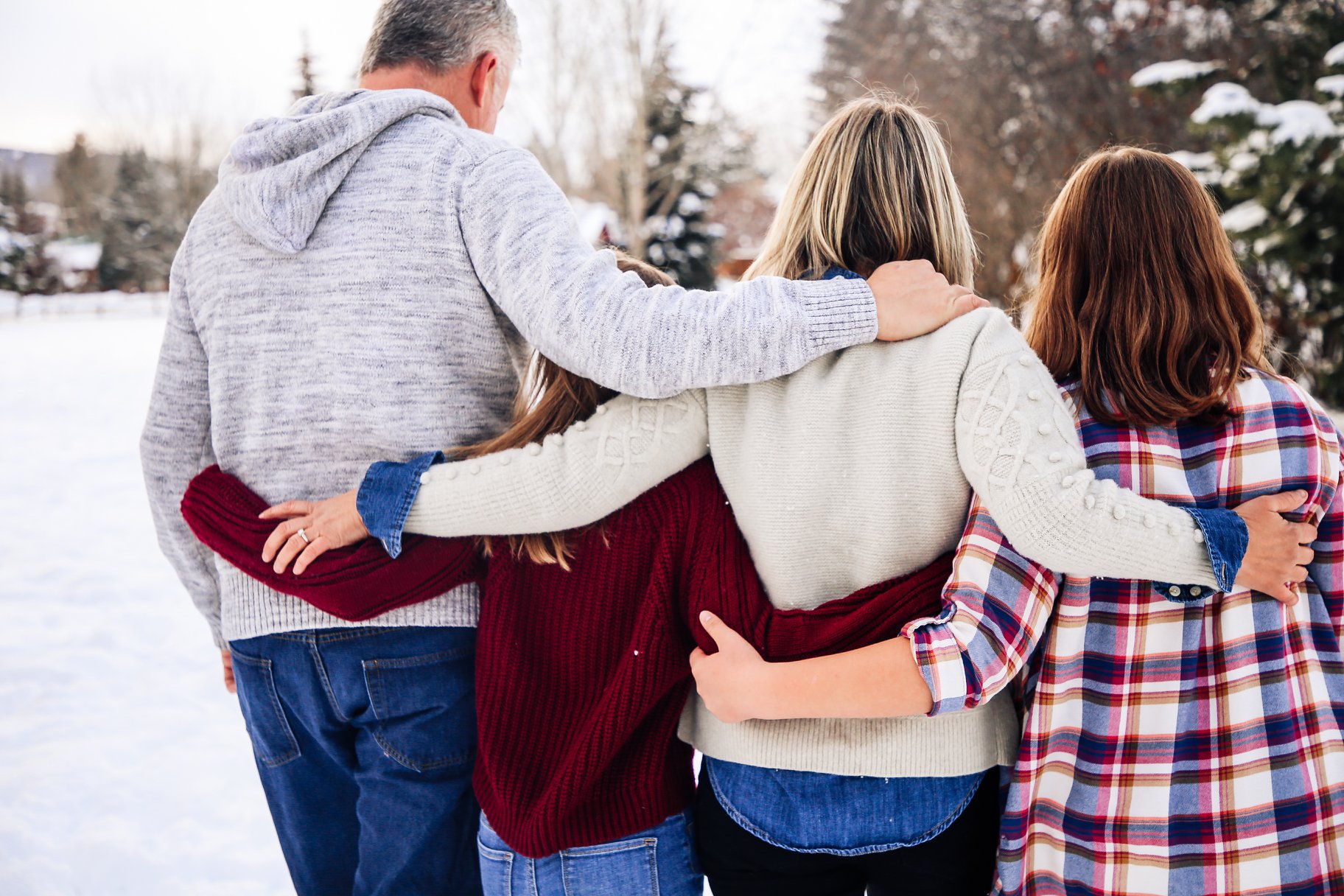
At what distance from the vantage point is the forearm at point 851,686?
1.37 meters

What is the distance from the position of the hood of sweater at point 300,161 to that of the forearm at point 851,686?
43.9 inches

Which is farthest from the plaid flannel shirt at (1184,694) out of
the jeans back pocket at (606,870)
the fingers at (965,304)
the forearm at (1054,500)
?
the jeans back pocket at (606,870)

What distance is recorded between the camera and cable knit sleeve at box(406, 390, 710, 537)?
1.54 meters

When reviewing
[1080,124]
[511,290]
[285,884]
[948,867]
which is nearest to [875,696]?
[948,867]

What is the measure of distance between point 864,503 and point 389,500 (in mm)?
791

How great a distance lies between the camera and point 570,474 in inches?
60.8

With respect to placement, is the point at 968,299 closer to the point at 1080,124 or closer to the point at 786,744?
the point at 786,744

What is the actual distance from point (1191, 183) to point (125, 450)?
9699 millimetres

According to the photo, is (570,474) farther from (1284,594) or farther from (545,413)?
(1284,594)

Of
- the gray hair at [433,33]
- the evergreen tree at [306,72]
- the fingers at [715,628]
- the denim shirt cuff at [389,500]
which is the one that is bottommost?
the fingers at [715,628]

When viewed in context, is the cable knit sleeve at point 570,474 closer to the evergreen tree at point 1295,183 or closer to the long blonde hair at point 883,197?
the long blonde hair at point 883,197

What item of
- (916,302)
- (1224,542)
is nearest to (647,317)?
(916,302)

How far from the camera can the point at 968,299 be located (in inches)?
58.3

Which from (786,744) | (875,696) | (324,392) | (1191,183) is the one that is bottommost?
(786,744)
